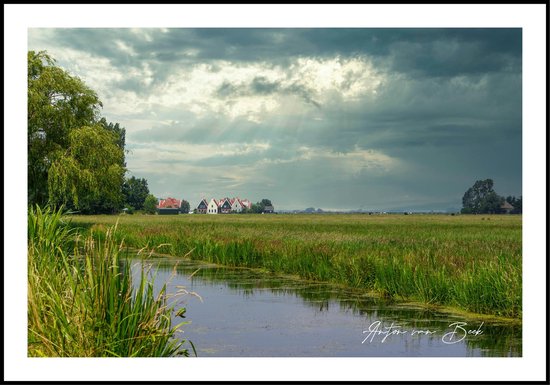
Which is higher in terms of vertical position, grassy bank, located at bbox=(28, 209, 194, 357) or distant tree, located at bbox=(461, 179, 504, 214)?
distant tree, located at bbox=(461, 179, 504, 214)

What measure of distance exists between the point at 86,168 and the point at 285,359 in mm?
31400

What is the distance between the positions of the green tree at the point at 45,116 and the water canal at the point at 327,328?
21.8 meters

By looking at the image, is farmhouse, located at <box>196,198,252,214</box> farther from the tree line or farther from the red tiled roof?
the tree line

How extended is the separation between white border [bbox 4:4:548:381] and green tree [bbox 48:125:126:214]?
86.3 ft

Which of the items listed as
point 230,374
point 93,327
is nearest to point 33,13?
point 93,327

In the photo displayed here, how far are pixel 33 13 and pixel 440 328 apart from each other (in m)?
8.64

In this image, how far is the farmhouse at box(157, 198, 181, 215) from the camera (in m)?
104

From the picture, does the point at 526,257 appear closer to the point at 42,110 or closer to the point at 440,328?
the point at 440,328

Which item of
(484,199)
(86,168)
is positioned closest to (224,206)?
(484,199)

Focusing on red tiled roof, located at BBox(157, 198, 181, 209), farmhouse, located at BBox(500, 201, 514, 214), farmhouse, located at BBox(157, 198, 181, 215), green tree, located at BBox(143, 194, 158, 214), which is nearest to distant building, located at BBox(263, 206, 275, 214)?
farmhouse, located at BBox(157, 198, 181, 215)
